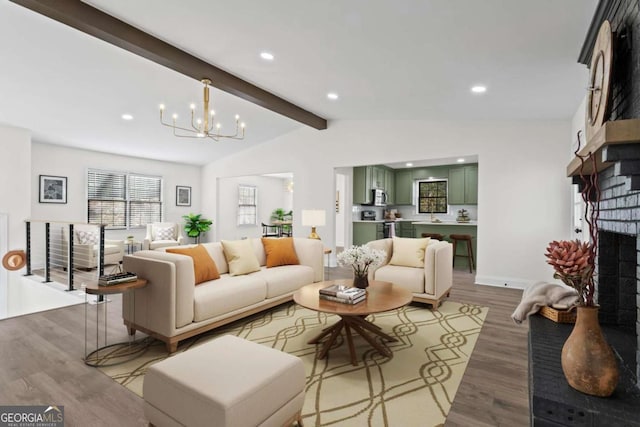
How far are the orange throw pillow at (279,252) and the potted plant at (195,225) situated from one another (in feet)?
15.1

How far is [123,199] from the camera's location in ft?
24.4

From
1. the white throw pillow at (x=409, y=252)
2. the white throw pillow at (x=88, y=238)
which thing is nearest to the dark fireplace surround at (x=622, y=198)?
the white throw pillow at (x=409, y=252)

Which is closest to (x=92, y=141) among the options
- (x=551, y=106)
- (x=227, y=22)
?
(x=227, y=22)

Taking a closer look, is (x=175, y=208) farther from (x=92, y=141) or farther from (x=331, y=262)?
→ (x=331, y=262)

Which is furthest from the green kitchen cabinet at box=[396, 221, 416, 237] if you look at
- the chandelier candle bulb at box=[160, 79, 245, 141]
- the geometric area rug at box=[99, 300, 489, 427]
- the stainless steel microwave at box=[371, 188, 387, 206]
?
the geometric area rug at box=[99, 300, 489, 427]

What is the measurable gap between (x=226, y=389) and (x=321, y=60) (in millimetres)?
3146

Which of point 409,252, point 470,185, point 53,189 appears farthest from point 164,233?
point 470,185

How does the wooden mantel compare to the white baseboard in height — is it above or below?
above

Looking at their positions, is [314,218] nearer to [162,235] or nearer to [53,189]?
[162,235]

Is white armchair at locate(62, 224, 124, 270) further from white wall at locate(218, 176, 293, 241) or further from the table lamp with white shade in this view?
the table lamp with white shade

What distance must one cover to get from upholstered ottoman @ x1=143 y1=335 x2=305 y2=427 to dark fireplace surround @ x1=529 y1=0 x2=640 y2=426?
3.56 ft

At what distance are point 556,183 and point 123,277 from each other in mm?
5337

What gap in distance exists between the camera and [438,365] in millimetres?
2459

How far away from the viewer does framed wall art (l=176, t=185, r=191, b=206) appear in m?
8.46
